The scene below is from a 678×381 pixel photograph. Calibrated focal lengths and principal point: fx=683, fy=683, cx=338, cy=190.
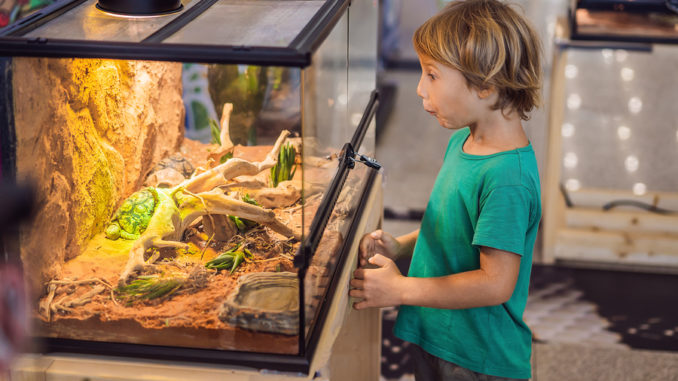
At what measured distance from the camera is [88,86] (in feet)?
3.48

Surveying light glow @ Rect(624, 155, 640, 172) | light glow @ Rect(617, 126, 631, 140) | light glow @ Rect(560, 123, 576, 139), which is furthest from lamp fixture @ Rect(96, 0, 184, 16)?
light glow @ Rect(617, 126, 631, 140)

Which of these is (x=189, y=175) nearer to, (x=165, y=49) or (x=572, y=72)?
(x=165, y=49)

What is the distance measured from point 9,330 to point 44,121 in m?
0.72

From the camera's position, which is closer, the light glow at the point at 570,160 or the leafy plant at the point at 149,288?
the leafy plant at the point at 149,288

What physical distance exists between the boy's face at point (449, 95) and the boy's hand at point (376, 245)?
0.95 feet

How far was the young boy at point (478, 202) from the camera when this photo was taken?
3.63ft

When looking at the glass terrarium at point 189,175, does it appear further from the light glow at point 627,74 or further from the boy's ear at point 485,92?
the light glow at point 627,74

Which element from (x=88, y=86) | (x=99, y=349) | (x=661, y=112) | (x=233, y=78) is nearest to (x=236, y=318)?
(x=99, y=349)

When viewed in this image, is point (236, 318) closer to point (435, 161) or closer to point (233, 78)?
point (233, 78)

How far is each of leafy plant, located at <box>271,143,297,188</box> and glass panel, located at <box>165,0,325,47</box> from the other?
0.48 feet

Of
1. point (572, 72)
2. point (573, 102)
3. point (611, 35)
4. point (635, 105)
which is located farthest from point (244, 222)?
point (572, 72)

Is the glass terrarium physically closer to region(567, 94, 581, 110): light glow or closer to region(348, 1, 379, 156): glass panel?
region(348, 1, 379, 156): glass panel

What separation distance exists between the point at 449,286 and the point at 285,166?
1.17ft

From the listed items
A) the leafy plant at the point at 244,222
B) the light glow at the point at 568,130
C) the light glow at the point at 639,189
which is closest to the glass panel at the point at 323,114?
the leafy plant at the point at 244,222
